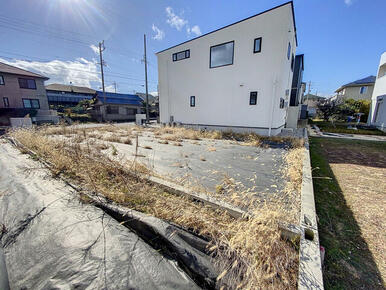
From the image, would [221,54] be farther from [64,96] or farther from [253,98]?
[64,96]

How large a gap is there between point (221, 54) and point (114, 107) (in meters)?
18.2

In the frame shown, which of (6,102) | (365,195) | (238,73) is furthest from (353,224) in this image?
(6,102)

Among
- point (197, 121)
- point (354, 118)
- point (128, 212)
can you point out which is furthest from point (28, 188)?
point (354, 118)

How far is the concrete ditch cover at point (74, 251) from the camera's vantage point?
1.09 m

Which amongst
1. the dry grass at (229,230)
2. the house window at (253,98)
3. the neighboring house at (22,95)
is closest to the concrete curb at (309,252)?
the dry grass at (229,230)

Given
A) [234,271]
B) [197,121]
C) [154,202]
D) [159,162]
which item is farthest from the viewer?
[197,121]

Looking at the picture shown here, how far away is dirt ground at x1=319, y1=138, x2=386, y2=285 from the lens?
1461 millimetres

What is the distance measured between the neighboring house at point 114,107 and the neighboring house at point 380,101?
25.2m

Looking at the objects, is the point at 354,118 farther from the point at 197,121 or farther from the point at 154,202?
the point at 154,202

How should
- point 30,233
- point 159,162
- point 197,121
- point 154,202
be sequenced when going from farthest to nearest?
point 197,121
point 159,162
point 154,202
point 30,233

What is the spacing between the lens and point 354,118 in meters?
14.1

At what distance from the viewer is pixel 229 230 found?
1.45 metres

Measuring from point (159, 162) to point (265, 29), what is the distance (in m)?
7.71

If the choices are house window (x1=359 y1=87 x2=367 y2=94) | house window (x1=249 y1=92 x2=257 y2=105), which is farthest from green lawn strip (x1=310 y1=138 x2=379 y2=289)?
house window (x1=359 y1=87 x2=367 y2=94)
